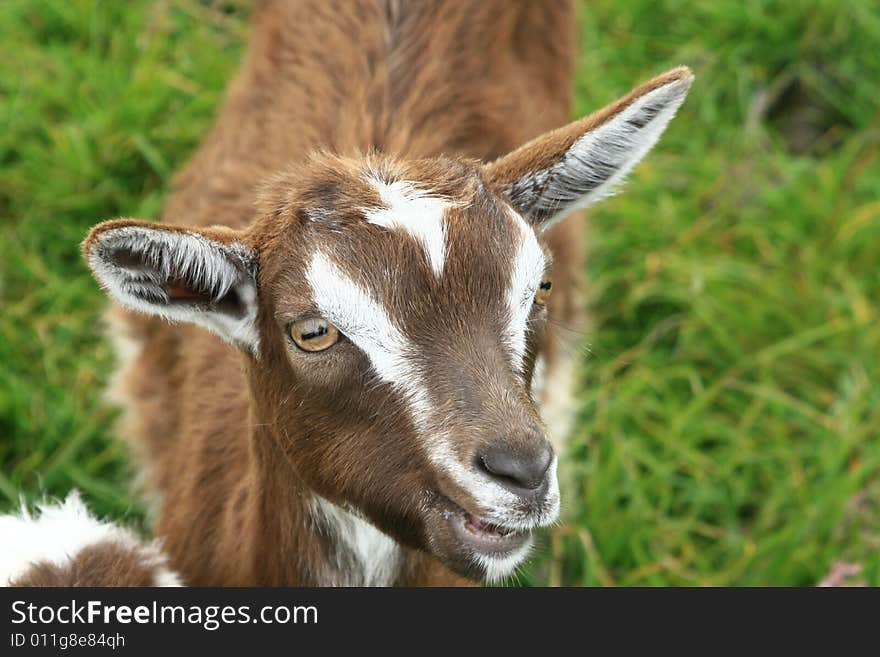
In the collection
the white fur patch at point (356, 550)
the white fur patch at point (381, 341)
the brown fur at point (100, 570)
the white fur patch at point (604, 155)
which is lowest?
the brown fur at point (100, 570)

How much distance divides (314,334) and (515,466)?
24.7 inches

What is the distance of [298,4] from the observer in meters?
4.95

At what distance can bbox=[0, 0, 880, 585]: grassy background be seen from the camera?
504 cm

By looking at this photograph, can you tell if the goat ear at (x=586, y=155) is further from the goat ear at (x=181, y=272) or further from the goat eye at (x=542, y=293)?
the goat ear at (x=181, y=272)

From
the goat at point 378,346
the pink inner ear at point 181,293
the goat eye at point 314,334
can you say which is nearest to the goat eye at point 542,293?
the goat at point 378,346

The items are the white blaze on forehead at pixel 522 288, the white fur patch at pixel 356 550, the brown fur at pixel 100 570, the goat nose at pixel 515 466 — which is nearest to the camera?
the goat nose at pixel 515 466

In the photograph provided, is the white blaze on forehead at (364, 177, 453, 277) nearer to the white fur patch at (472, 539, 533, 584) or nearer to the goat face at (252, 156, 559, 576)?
the goat face at (252, 156, 559, 576)

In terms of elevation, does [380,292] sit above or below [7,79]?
below

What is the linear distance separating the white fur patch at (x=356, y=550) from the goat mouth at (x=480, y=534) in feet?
1.56

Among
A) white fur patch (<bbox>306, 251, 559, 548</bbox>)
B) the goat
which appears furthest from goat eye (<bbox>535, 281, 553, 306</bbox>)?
white fur patch (<bbox>306, 251, 559, 548</bbox>)

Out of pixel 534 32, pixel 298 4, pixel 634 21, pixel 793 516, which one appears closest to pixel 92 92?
pixel 298 4

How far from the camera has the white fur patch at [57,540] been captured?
3.84 metres

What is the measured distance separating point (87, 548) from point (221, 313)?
1052mm

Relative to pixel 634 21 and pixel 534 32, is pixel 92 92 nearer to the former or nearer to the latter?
pixel 534 32
